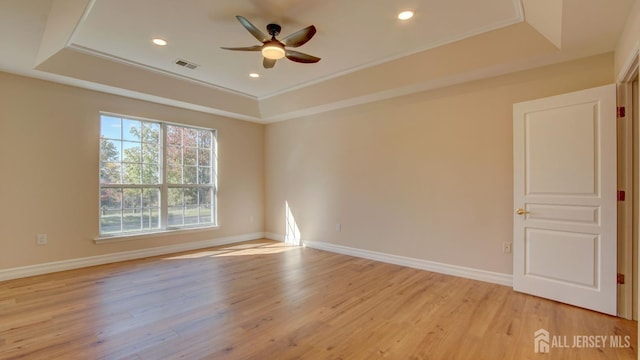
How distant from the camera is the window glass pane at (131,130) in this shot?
4617 millimetres

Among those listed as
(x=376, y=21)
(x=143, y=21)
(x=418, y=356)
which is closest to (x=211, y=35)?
(x=143, y=21)

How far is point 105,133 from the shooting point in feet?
14.5

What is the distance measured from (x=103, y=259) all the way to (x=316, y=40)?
4.20m

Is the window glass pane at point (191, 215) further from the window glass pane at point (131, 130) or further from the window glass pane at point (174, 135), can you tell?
the window glass pane at point (131, 130)

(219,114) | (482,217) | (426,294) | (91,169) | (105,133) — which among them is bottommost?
(426,294)

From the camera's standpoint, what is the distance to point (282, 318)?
2.65 metres

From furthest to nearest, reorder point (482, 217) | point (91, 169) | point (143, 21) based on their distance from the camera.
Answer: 1. point (91, 169)
2. point (482, 217)
3. point (143, 21)

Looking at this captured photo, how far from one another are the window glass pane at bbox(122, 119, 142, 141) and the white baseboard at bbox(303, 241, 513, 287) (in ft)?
11.3

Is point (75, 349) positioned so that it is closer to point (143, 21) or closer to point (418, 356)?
point (418, 356)

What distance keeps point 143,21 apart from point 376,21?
2.25 m

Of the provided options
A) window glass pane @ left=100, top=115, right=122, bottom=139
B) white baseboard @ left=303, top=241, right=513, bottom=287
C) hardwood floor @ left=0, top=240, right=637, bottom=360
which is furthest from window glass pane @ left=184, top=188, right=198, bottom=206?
white baseboard @ left=303, top=241, right=513, bottom=287

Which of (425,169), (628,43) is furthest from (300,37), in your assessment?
(628,43)

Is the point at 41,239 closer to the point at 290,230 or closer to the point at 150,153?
the point at 150,153

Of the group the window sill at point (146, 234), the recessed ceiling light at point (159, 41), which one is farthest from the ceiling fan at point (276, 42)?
the window sill at point (146, 234)
